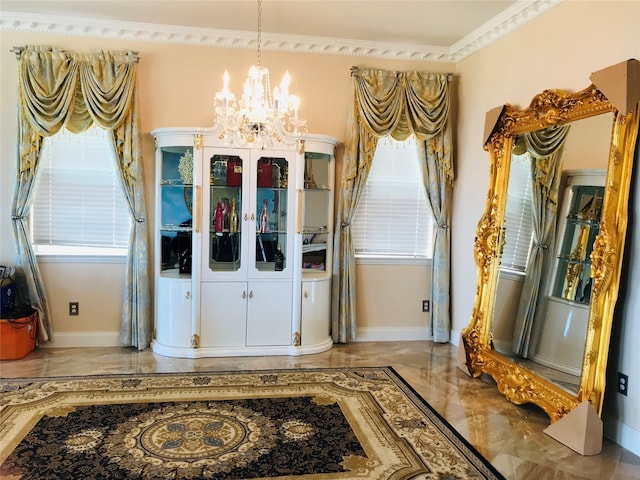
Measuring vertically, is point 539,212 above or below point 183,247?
above

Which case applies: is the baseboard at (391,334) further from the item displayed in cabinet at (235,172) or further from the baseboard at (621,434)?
the baseboard at (621,434)

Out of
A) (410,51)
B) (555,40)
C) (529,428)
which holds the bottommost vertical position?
(529,428)

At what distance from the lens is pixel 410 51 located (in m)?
4.78

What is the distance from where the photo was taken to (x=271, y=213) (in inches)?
174

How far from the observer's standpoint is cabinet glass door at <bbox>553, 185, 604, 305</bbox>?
117 inches

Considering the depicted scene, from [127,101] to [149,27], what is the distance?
0.69 m

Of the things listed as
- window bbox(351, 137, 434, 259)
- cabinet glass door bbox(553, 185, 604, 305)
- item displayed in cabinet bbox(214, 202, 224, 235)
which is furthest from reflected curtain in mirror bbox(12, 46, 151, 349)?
cabinet glass door bbox(553, 185, 604, 305)

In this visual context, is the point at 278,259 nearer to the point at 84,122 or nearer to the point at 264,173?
the point at 264,173

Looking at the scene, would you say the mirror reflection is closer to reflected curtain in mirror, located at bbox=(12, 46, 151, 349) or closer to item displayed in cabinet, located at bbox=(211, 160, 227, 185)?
item displayed in cabinet, located at bbox=(211, 160, 227, 185)

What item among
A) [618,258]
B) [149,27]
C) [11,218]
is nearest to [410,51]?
[149,27]

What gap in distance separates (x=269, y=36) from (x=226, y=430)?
3.37m

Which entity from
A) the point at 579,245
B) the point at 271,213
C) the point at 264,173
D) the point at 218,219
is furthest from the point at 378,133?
the point at 579,245

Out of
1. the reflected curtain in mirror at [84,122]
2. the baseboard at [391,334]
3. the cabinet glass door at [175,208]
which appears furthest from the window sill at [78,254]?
the baseboard at [391,334]

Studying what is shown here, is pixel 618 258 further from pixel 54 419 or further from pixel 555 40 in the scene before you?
pixel 54 419
